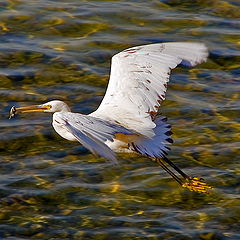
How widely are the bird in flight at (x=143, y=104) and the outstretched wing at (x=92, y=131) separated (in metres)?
0.09

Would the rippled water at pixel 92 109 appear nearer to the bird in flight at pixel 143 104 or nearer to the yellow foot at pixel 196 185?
the yellow foot at pixel 196 185

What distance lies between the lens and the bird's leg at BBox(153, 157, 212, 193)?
24.6ft

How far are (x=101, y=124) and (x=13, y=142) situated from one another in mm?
2162

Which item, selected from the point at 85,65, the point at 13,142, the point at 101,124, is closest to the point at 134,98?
the point at 101,124

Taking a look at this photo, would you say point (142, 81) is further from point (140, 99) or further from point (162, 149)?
point (162, 149)

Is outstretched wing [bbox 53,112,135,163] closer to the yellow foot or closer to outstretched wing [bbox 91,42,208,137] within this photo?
outstretched wing [bbox 91,42,208,137]

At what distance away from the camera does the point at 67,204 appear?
24.2 feet

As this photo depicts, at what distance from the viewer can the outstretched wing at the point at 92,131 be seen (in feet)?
18.8

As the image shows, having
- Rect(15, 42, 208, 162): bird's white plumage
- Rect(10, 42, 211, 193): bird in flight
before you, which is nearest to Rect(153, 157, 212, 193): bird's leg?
Rect(10, 42, 211, 193): bird in flight

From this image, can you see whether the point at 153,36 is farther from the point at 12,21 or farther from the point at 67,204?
the point at 67,204

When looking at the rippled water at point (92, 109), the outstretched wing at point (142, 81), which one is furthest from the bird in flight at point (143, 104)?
the rippled water at point (92, 109)

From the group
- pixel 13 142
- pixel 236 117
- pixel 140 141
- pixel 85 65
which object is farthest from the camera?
pixel 85 65

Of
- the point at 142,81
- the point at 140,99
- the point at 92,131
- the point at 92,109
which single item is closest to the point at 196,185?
the point at 140,99

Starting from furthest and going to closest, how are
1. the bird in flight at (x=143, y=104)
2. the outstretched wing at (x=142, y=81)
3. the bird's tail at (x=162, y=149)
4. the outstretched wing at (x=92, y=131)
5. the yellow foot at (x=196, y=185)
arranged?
1. the yellow foot at (x=196, y=185)
2. the outstretched wing at (x=142, y=81)
3. the bird in flight at (x=143, y=104)
4. the bird's tail at (x=162, y=149)
5. the outstretched wing at (x=92, y=131)
